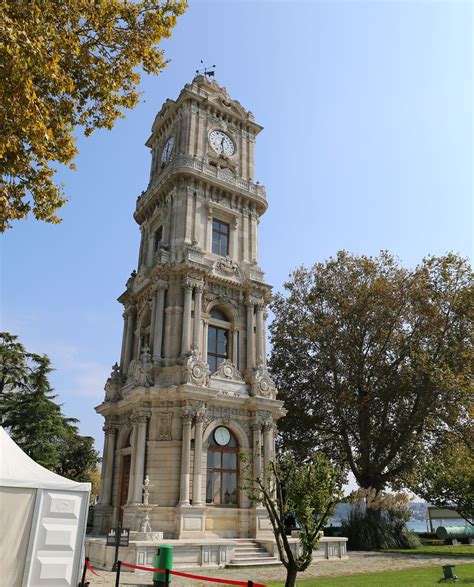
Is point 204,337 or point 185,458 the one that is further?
point 204,337

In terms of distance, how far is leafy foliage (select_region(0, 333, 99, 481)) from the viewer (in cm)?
3250

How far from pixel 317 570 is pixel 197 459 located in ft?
21.1

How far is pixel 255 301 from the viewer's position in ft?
89.2

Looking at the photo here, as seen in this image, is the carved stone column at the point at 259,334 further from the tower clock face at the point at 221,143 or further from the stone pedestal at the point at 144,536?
the tower clock face at the point at 221,143

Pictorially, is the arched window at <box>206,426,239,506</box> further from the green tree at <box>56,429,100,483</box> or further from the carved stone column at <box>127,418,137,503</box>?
the green tree at <box>56,429,100,483</box>

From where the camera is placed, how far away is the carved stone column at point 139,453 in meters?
20.9

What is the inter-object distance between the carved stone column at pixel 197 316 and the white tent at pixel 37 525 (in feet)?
46.1

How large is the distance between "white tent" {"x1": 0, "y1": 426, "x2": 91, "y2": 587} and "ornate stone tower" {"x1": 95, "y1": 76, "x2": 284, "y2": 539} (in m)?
11.1

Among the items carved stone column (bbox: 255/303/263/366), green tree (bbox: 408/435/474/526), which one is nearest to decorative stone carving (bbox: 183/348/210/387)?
carved stone column (bbox: 255/303/263/366)

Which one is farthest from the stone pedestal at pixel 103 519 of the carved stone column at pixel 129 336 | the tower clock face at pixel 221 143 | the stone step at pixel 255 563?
the tower clock face at pixel 221 143

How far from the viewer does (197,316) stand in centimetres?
2466

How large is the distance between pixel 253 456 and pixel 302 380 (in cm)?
973

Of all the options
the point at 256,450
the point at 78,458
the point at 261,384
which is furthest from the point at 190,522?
the point at 78,458

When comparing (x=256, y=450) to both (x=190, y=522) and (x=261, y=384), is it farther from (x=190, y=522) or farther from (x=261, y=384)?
(x=190, y=522)
